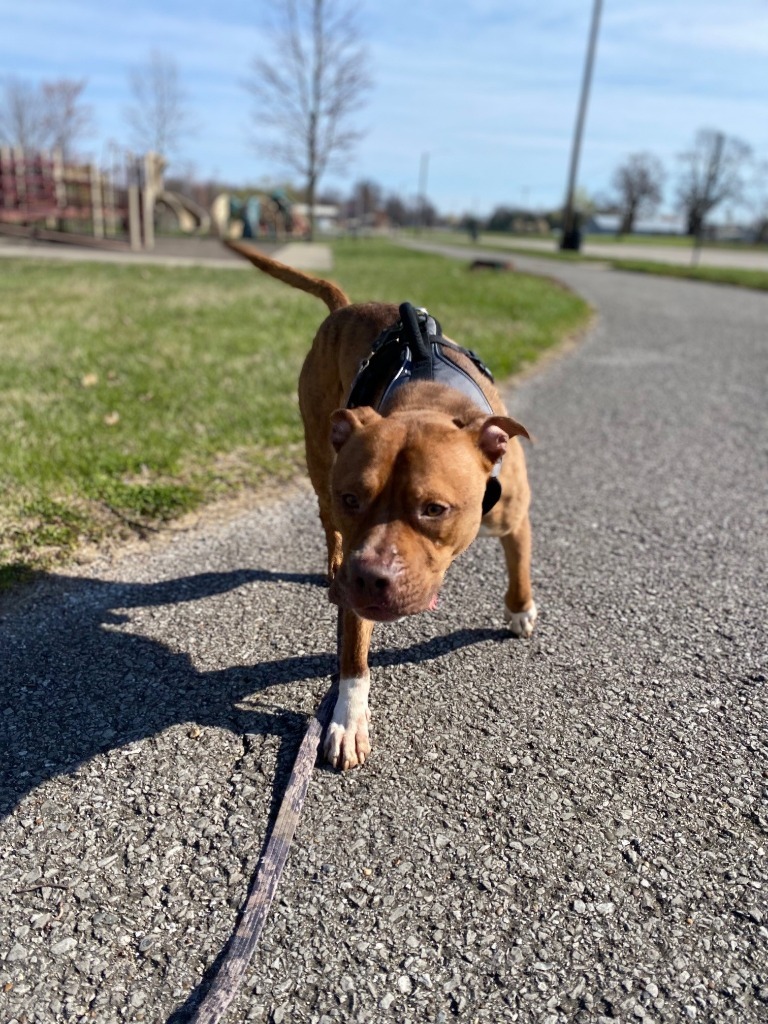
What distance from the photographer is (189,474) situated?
4.70 meters

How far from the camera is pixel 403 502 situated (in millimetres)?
2205

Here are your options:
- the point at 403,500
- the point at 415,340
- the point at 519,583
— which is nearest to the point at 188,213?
the point at 415,340

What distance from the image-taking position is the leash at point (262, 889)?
1.69 meters

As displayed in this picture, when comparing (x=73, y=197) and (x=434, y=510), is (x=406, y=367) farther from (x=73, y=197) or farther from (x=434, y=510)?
(x=73, y=197)

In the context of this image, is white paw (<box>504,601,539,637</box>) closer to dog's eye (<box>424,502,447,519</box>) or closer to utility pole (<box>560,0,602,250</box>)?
dog's eye (<box>424,502,447,519</box>)

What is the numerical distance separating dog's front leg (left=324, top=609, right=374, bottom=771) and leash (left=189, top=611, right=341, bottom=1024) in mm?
68

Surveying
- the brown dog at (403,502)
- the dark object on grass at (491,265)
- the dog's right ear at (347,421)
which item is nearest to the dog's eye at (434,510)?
the brown dog at (403,502)

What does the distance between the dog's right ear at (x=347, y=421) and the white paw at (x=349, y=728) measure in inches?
31.9

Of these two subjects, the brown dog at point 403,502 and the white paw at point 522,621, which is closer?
the brown dog at point 403,502

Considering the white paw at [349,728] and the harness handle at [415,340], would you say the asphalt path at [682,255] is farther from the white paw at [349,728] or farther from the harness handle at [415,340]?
the white paw at [349,728]

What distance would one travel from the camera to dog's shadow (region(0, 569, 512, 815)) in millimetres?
2451

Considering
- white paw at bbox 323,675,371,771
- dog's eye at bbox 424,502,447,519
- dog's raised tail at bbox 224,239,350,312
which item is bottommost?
white paw at bbox 323,675,371,771

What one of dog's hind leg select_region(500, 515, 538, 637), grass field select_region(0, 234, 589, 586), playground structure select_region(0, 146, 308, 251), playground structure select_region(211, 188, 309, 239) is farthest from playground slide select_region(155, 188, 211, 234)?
dog's hind leg select_region(500, 515, 538, 637)

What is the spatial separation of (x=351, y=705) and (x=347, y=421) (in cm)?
92
